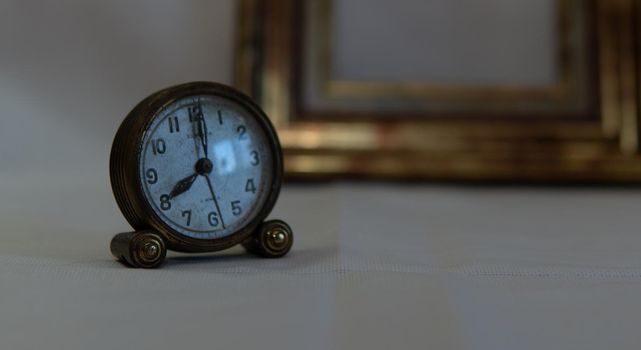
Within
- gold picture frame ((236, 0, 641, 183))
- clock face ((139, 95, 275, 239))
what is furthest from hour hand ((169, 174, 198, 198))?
gold picture frame ((236, 0, 641, 183))

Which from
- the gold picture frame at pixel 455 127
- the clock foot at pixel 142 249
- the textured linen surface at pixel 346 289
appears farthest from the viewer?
the gold picture frame at pixel 455 127

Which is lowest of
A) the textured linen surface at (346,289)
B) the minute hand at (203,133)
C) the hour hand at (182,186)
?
the textured linen surface at (346,289)

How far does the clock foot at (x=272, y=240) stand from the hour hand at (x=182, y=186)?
0.10m

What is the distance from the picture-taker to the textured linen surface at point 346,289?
607 mm

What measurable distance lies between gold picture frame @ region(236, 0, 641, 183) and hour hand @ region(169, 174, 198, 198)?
2.39ft

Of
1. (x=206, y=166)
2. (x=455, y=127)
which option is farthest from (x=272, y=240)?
(x=455, y=127)

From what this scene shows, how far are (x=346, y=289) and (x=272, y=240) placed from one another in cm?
19

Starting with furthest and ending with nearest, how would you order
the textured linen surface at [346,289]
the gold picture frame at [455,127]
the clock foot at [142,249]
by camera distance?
the gold picture frame at [455,127]
the clock foot at [142,249]
the textured linen surface at [346,289]

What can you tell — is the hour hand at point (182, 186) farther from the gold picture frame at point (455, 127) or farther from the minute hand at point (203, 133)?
the gold picture frame at point (455, 127)

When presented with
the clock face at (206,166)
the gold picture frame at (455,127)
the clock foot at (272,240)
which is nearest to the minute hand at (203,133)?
the clock face at (206,166)

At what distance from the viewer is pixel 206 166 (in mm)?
888

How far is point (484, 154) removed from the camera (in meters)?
1.61

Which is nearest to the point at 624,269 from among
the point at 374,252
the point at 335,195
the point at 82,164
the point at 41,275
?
the point at 374,252

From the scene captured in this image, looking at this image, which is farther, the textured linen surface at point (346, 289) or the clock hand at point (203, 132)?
the clock hand at point (203, 132)
